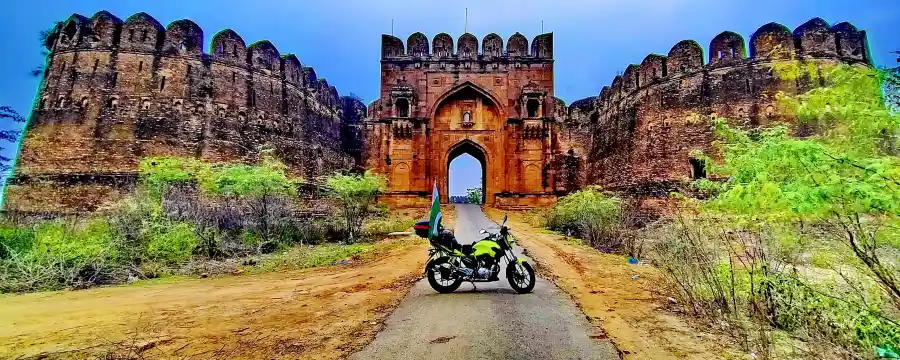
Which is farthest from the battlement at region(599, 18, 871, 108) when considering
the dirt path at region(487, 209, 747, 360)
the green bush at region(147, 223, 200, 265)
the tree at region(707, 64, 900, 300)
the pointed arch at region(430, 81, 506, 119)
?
the green bush at region(147, 223, 200, 265)

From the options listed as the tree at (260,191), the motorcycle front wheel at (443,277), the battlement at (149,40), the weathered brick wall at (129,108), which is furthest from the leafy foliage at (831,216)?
the battlement at (149,40)

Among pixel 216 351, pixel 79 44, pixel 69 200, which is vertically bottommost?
pixel 216 351

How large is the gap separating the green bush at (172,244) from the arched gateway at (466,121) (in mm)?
10874

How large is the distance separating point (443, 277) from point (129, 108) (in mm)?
13519

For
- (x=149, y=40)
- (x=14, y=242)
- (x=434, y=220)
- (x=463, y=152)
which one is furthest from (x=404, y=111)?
(x=434, y=220)

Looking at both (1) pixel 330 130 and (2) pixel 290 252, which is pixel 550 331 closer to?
(2) pixel 290 252

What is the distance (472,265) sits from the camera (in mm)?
5387

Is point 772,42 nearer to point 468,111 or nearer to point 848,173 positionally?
point 468,111

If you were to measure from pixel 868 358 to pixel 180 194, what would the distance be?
47.4 ft

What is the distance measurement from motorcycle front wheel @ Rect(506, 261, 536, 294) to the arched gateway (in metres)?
14.3

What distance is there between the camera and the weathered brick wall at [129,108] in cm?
1317

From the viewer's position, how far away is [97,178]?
13.2 meters

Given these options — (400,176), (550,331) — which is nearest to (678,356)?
(550,331)

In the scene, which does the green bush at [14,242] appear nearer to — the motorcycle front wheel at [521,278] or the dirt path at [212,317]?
the dirt path at [212,317]
